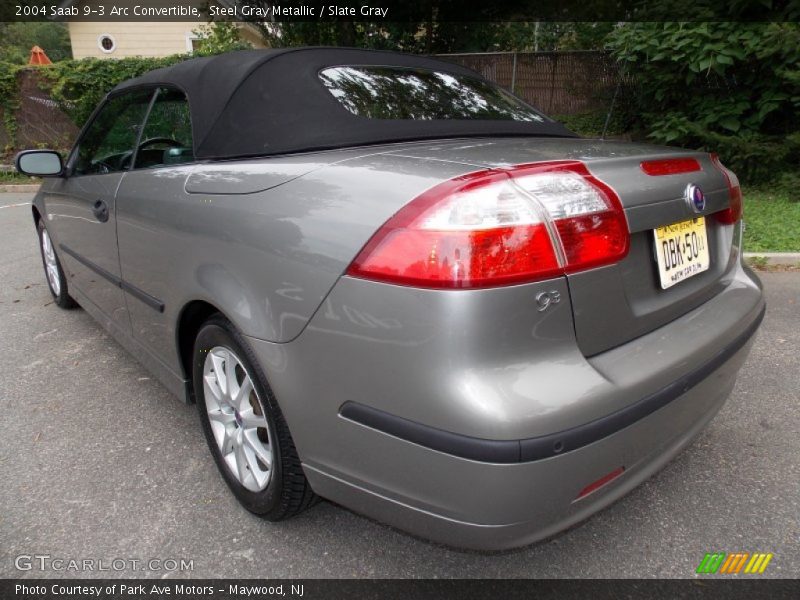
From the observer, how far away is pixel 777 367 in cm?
316

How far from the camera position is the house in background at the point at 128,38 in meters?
20.8

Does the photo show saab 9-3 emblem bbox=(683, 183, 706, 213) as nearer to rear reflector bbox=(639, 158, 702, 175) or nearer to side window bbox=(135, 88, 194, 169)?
rear reflector bbox=(639, 158, 702, 175)

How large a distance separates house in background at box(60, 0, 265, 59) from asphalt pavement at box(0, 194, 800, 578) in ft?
67.9

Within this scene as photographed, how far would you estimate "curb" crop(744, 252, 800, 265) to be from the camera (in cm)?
516

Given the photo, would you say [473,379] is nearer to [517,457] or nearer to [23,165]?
[517,457]

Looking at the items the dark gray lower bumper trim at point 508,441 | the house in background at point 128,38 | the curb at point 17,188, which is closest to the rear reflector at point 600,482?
the dark gray lower bumper trim at point 508,441

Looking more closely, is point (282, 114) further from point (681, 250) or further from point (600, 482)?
point (600, 482)

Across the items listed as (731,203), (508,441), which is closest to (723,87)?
(731,203)

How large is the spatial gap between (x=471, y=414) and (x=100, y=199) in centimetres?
230

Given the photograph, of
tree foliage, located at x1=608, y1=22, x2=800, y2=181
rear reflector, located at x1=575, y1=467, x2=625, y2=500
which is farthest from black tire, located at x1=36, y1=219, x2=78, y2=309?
tree foliage, located at x1=608, y1=22, x2=800, y2=181

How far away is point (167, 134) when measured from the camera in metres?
2.66

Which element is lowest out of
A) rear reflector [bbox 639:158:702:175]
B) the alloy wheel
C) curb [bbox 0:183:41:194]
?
curb [bbox 0:183:41:194]

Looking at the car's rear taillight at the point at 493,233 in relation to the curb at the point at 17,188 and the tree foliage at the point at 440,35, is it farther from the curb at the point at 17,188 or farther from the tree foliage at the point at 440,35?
the curb at the point at 17,188

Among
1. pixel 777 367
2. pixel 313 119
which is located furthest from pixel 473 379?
pixel 777 367
